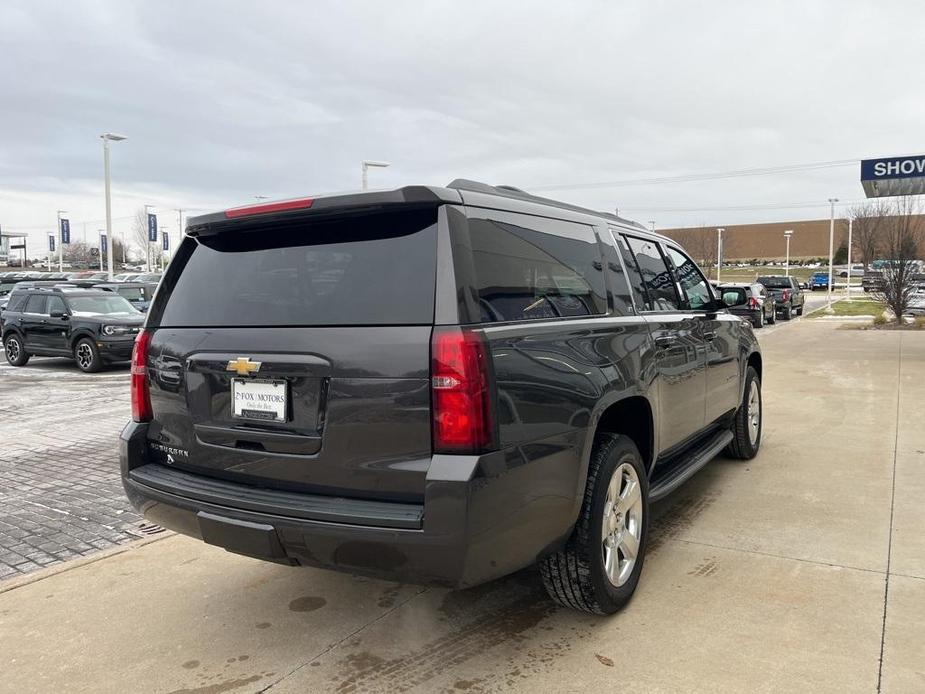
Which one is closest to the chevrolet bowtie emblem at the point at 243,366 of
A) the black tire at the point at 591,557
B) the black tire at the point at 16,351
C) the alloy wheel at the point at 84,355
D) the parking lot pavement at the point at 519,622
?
the parking lot pavement at the point at 519,622

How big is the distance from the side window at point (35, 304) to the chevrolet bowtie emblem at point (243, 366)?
1421 cm

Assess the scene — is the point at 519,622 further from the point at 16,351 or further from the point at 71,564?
the point at 16,351

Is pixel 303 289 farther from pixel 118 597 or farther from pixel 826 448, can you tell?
pixel 826 448

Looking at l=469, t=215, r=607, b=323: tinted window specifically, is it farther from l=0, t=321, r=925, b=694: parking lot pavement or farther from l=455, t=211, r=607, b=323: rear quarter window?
l=0, t=321, r=925, b=694: parking lot pavement

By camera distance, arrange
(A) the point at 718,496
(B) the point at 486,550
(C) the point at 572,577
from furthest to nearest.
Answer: (A) the point at 718,496
(C) the point at 572,577
(B) the point at 486,550

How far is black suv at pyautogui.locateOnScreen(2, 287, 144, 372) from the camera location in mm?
13773

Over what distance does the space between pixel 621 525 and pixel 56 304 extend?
14415 mm

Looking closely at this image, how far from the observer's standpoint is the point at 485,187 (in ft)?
10.7

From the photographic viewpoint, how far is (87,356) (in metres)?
13.9

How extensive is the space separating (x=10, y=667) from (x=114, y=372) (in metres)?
12.1

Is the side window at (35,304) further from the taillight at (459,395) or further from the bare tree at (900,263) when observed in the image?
the bare tree at (900,263)

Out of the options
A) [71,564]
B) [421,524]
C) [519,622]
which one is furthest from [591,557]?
[71,564]

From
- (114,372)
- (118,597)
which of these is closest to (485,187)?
(118,597)

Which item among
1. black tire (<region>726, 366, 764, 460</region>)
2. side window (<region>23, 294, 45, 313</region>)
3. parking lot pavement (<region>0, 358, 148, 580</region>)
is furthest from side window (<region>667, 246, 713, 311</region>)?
side window (<region>23, 294, 45, 313</region>)
